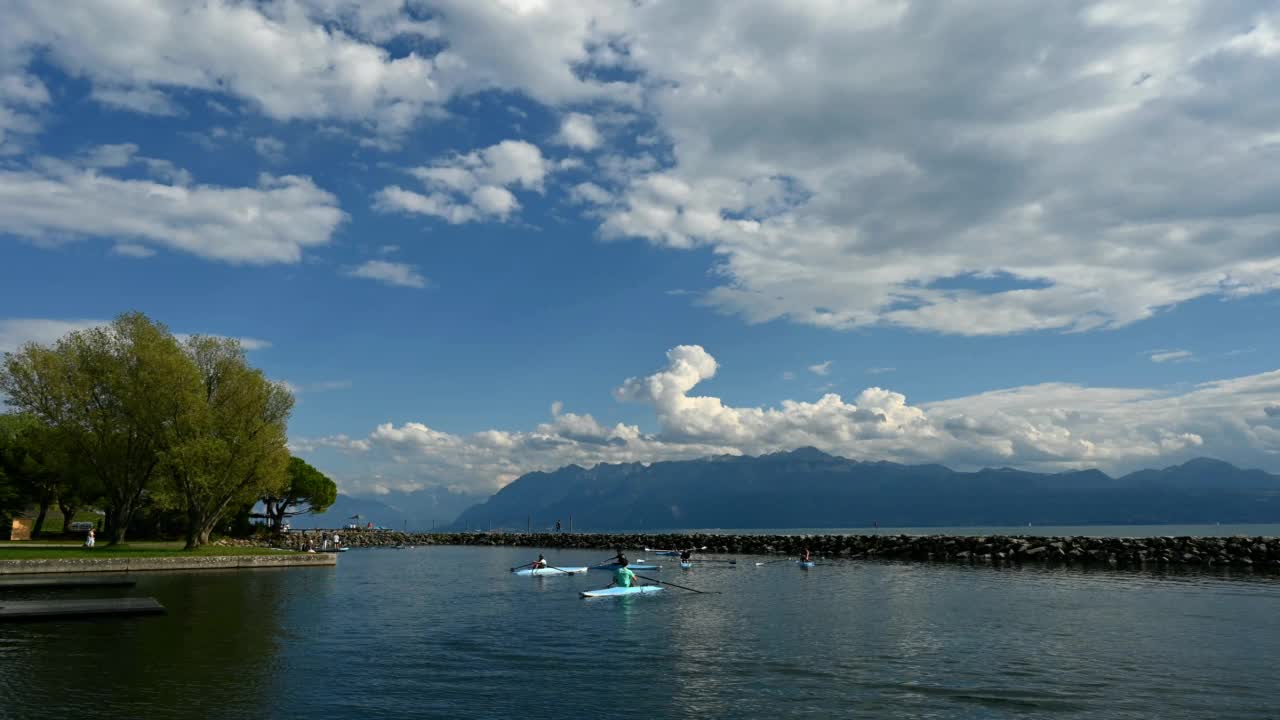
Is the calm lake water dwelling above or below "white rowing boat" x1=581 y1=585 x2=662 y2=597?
above

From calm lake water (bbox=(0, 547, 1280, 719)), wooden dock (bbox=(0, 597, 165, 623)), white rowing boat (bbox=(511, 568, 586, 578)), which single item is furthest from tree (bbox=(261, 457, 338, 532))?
wooden dock (bbox=(0, 597, 165, 623))

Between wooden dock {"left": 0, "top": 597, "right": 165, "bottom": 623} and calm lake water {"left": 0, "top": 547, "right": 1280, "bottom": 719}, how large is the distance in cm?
142

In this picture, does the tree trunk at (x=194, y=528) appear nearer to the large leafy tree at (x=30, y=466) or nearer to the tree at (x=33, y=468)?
the tree at (x=33, y=468)

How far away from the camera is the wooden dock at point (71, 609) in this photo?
37.4 metres

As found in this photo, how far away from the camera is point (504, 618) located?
42375 mm

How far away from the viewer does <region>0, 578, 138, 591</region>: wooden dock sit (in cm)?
5153

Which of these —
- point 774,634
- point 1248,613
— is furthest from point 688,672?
point 1248,613

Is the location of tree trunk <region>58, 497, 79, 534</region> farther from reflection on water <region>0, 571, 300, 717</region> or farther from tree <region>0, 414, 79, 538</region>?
reflection on water <region>0, 571, 300, 717</region>

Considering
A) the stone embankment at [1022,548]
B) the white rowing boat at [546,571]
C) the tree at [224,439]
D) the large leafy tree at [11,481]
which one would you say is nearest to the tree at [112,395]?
the tree at [224,439]

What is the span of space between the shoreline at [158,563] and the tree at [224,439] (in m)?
7.27

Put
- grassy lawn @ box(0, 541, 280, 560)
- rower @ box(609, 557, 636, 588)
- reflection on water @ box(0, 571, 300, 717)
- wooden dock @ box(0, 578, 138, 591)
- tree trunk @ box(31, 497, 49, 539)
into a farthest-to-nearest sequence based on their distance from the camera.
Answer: tree trunk @ box(31, 497, 49, 539) < grassy lawn @ box(0, 541, 280, 560) < rower @ box(609, 557, 636, 588) < wooden dock @ box(0, 578, 138, 591) < reflection on water @ box(0, 571, 300, 717)

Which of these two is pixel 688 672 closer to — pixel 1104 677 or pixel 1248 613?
pixel 1104 677

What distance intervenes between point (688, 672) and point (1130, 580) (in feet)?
163

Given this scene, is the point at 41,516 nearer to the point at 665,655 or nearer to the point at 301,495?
the point at 301,495
